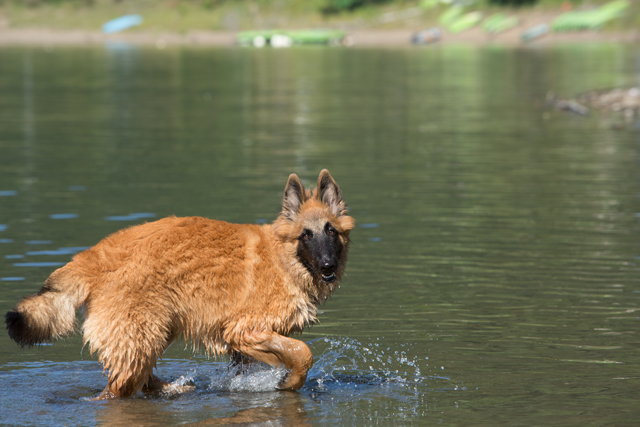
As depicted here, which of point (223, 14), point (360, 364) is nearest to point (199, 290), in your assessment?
point (360, 364)

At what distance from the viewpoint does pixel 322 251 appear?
7.45 m

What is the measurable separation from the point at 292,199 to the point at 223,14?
111 m

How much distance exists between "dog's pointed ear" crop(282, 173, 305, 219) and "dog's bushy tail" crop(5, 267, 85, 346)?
76.5 inches

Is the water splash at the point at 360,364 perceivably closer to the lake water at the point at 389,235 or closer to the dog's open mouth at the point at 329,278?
the lake water at the point at 389,235

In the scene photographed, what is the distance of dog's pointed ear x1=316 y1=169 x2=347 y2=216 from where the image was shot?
780 centimetres

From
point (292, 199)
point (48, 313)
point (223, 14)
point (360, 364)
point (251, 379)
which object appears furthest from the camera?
point (223, 14)

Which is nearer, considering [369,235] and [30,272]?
[30,272]

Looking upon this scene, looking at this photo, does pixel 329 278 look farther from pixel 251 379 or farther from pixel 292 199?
pixel 251 379

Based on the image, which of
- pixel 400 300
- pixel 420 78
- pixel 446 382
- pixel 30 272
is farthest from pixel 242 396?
pixel 420 78

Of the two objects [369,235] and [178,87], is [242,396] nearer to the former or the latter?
[369,235]

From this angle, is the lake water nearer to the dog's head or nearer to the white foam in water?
the white foam in water

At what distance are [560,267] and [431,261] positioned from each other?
1.87 meters

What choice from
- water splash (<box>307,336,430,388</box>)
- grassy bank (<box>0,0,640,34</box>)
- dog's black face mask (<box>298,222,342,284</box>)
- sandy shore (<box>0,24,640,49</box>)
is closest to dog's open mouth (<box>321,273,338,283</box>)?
dog's black face mask (<box>298,222,342,284</box>)

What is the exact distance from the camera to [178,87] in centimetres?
4394
